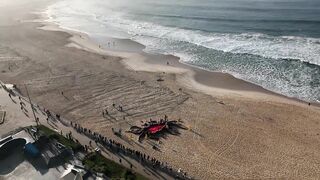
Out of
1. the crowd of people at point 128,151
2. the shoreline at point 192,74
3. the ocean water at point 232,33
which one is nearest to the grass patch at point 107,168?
the crowd of people at point 128,151

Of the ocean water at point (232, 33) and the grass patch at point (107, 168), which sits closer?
the grass patch at point (107, 168)

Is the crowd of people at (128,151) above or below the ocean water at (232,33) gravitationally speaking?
below

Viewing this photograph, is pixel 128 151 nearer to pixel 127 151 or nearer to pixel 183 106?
pixel 127 151

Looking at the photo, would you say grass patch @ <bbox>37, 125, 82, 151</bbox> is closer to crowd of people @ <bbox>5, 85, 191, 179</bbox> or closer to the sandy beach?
crowd of people @ <bbox>5, 85, 191, 179</bbox>

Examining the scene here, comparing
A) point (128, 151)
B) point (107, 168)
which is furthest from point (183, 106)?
point (107, 168)

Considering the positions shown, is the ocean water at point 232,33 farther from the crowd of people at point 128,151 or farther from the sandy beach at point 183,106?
the crowd of people at point 128,151

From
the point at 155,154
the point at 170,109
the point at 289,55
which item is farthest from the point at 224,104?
the point at 289,55
